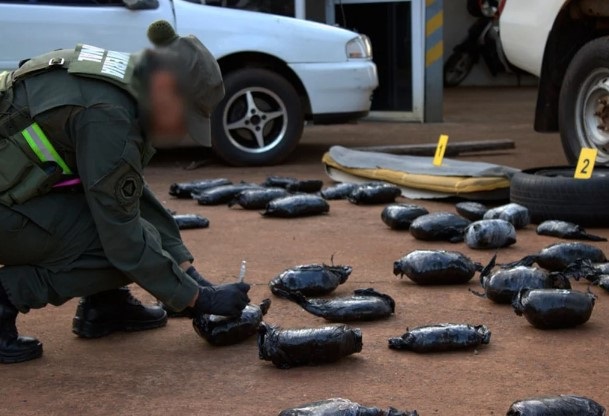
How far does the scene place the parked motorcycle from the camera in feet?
65.1

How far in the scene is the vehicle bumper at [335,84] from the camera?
34.0 feet

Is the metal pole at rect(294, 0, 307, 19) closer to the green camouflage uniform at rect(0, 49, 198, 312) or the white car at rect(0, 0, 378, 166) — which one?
the white car at rect(0, 0, 378, 166)

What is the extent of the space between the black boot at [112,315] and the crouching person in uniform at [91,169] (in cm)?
30

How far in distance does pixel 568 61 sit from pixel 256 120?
315 centimetres

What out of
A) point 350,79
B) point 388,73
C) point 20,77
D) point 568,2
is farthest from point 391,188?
point 388,73

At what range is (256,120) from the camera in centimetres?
1032

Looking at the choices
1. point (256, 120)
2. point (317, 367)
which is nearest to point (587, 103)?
point (256, 120)

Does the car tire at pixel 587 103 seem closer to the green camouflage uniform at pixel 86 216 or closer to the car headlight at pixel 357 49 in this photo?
the car headlight at pixel 357 49

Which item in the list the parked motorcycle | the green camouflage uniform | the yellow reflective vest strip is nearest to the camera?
the green camouflage uniform

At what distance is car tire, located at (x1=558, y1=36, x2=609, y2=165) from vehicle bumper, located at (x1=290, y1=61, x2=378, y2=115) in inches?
106

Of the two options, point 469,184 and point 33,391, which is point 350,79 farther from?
point 33,391

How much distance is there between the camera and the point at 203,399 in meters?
4.00

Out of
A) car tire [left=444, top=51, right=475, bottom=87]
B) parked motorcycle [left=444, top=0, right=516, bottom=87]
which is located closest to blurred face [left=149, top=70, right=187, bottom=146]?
parked motorcycle [left=444, top=0, right=516, bottom=87]

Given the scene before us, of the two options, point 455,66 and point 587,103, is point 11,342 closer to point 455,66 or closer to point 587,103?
point 587,103
